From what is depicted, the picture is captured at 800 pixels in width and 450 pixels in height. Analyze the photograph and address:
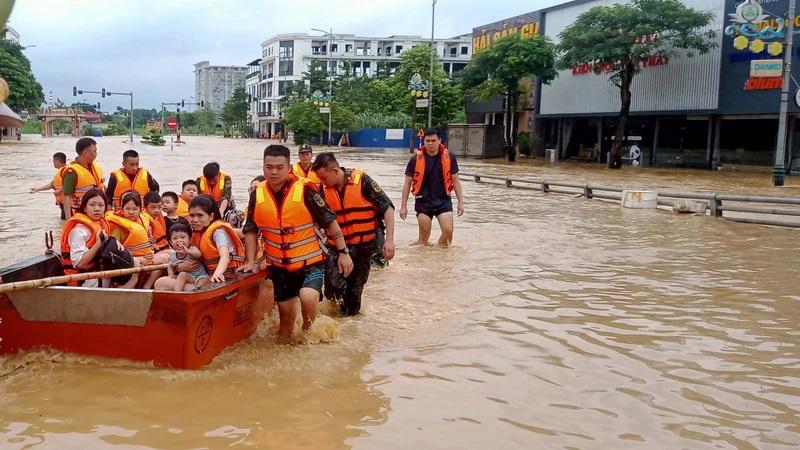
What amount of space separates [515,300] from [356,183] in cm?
225

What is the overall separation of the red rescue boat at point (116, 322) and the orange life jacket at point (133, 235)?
1.46 metres

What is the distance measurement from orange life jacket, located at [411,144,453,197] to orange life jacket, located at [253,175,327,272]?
4.51 metres

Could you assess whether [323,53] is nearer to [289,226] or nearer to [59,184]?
[59,184]

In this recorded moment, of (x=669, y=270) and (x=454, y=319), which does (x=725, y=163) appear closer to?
(x=669, y=270)

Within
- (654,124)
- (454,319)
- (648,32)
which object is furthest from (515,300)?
(654,124)

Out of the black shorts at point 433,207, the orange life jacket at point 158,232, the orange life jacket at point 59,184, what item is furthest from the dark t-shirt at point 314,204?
the orange life jacket at point 59,184

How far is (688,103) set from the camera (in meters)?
32.2

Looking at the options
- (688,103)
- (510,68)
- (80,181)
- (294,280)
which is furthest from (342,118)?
(294,280)

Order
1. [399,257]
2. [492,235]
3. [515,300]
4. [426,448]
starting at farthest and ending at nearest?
[492,235] < [399,257] < [515,300] < [426,448]

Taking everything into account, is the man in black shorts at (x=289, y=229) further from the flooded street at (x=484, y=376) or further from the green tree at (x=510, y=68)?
the green tree at (x=510, y=68)

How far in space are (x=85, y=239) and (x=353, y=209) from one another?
2.16m

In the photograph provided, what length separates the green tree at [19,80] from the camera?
50.6m

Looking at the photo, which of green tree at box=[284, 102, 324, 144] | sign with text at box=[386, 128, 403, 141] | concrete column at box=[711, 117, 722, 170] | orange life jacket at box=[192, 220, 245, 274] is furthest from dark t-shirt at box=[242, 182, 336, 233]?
green tree at box=[284, 102, 324, 144]

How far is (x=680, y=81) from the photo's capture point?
3266cm
